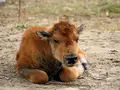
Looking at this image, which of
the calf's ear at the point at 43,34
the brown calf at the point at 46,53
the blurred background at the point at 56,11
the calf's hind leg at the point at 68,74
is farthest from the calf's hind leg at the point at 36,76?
the blurred background at the point at 56,11

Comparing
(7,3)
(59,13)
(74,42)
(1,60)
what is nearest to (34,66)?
(74,42)

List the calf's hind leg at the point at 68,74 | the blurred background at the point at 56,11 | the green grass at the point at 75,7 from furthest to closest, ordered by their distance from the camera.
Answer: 1. the green grass at the point at 75,7
2. the blurred background at the point at 56,11
3. the calf's hind leg at the point at 68,74

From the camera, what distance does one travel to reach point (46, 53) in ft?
23.1

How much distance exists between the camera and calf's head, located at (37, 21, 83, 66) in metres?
6.43

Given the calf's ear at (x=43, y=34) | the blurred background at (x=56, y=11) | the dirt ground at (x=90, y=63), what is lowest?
the dirt ground at (x=90, y=63)

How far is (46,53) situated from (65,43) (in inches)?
25.1

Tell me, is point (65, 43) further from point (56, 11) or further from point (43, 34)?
point (56, 11)

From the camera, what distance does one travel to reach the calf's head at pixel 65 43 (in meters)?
6.43

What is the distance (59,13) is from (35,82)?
9144 millimetres

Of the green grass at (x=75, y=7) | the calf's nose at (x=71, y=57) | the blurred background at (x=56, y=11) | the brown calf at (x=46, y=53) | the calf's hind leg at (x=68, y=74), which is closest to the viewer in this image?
the calf's nose at (x=71, y=57)

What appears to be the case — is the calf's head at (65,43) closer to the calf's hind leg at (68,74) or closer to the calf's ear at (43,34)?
the calf's ear at (43,34)

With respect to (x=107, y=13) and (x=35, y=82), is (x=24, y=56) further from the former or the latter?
(x=107, y=13)

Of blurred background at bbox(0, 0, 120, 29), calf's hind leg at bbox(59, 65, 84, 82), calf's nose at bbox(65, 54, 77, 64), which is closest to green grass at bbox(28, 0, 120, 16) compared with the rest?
blurred background at bbox(0, 0, 120, 29)

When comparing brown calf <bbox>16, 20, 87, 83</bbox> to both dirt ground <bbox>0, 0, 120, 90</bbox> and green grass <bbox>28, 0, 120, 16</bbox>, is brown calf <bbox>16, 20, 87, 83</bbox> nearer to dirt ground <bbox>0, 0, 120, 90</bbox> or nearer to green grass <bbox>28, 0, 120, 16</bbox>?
dirt ground <bbox>0, 0, 120, 90</bbox>
